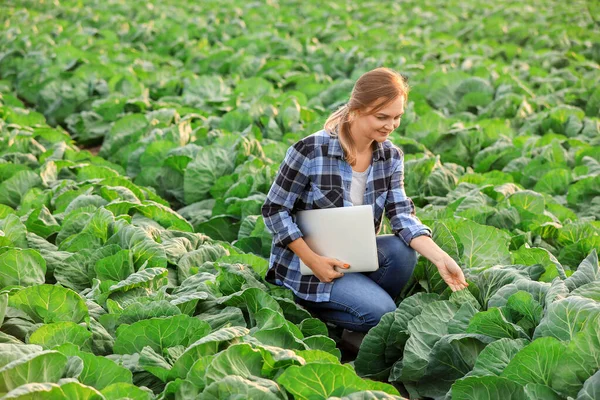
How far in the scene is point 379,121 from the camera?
3.95m

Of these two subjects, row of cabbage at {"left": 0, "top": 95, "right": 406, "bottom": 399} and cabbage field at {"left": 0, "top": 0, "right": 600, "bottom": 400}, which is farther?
cabbage field at {"left": 0, "top": 0, "right": 600, "bottom": 400}

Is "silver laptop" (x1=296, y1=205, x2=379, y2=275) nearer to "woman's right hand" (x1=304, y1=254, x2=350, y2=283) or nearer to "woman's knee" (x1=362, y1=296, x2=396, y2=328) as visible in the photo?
"woman's right hand" (x1=304, y1=254, x2=350, y2=283)

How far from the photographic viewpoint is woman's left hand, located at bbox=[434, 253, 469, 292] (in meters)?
3.95

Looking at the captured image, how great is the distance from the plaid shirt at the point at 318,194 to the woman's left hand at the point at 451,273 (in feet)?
0.72

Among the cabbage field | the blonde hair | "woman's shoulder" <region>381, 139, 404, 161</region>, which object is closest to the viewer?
the cabbage field

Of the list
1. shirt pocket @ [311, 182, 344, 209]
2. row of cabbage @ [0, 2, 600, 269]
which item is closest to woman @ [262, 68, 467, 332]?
shirt pocket @ [311, 182, 344, 209]

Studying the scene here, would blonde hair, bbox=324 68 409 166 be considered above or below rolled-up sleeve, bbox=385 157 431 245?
above

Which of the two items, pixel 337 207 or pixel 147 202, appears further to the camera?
pixel 147 202

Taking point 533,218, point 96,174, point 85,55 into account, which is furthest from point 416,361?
point 85,55

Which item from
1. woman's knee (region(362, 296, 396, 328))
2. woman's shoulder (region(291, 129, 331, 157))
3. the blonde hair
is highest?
the blonde hair

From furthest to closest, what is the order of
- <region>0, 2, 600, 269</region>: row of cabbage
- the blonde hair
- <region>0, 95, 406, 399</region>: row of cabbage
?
<region>0, 2, 600, 269</region>: row of cabbage
the blonde hair
<region>0, 95, 406, 399</region>: row of cabbage

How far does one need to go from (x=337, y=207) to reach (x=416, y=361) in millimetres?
879

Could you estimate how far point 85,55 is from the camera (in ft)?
36.0

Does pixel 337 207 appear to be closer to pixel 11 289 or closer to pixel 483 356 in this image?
pixel 483 356
